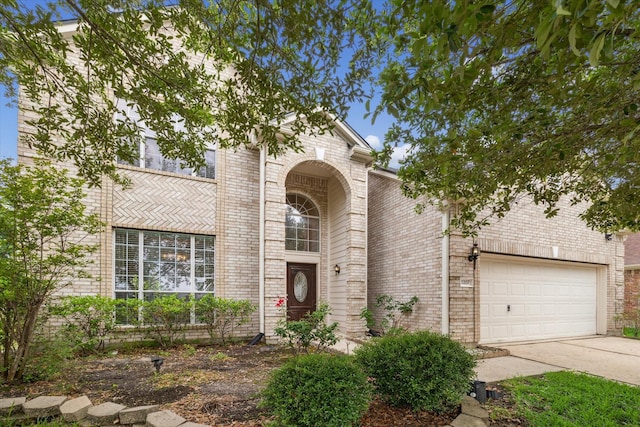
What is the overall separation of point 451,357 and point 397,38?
306 cm

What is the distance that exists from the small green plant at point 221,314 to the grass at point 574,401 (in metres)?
5.30

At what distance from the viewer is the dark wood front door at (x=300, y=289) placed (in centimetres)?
912

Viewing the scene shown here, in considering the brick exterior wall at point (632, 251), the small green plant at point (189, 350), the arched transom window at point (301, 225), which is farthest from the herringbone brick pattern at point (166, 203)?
the brick exterior wall at point (632, 251)

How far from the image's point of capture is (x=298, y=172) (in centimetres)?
949

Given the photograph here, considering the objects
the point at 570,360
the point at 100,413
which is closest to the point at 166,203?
the point at 100,413

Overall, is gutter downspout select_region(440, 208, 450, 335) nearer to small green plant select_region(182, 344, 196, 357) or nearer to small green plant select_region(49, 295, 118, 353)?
small green plant select_region(182, 344, 196, 357)

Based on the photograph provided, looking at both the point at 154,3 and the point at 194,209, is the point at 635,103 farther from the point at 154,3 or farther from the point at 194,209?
the point at 194,209

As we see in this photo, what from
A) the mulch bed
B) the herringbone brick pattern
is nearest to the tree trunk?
the mulch bed

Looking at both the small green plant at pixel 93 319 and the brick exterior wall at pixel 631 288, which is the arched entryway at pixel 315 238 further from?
the brick exterior wall at pixel 631 288

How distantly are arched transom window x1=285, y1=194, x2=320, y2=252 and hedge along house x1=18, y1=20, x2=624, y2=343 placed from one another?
31 millimetres

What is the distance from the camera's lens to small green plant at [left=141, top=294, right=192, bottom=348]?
22.1 feet

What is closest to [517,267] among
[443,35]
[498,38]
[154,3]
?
[498,38]

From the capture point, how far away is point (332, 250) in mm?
9625

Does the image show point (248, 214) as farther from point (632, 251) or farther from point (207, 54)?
point (632, 251)
